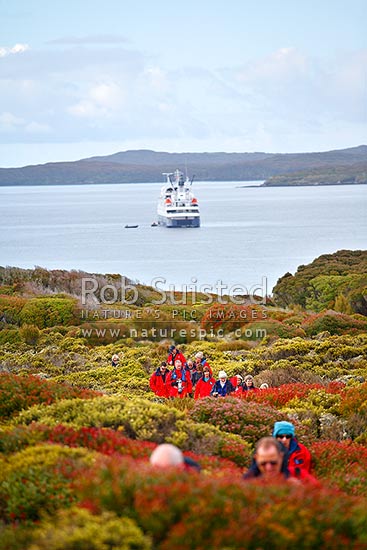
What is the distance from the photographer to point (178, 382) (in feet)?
44.6

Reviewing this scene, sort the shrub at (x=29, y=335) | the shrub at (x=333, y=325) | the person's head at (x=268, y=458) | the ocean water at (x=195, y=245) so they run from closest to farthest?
the person's head at (x=268, y=458) < the shrub at (x=333, y=325) < the shrub at (x=29, y=335) < the ocean water at (x=195, y=245)

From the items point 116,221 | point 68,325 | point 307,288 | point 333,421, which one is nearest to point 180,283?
point 307,288

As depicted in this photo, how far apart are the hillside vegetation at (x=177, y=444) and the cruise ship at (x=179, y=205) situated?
86.1m

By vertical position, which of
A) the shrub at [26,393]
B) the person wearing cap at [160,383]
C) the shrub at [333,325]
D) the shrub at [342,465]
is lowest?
the shrub at [333,325]

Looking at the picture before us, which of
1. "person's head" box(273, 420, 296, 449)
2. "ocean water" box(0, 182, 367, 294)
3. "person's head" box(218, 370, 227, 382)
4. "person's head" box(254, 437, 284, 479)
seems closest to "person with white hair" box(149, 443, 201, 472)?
"person's head" box(254, 437, 284, 479)

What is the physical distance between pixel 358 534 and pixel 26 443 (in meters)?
3.51

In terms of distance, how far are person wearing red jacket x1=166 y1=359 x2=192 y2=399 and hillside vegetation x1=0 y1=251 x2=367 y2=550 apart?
1.53 ft

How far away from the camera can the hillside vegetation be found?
432 centimetres

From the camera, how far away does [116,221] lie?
433 feet

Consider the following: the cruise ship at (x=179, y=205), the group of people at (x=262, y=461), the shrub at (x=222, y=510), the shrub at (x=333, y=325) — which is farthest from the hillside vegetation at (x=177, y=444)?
the cruise ship at (x=179, y=205)

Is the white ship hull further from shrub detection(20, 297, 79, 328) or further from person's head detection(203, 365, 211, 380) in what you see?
person's head detection(203, 365, 211, 380)

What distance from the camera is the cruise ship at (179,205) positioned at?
10706 centimetres

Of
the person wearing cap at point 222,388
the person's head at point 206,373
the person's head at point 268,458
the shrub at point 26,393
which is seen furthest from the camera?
the person's head at point 206,373

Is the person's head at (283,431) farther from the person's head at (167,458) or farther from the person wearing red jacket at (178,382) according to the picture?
the person wearing red jacket at (178,382)
